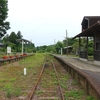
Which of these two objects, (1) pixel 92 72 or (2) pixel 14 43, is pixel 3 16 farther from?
(2) pixel 14 43

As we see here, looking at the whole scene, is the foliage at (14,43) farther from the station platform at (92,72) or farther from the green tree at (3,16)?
the station platform at (92,72)

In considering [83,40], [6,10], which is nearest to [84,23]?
[6,10]

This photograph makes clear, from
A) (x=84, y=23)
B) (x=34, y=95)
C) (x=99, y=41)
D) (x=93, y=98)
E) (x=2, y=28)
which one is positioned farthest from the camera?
(x=2, y=28)

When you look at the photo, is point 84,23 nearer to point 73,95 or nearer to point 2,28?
point 2,28

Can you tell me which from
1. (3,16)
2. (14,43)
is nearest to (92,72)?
(3,16)

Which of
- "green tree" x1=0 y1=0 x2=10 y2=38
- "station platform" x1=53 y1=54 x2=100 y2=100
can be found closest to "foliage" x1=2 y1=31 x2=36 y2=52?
"green tree" x1=0 y1=0 x2=10 y2=38

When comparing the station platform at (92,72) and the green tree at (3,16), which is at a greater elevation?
the green tree at (3,16)

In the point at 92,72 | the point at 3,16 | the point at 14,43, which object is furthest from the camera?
the point at 14,43

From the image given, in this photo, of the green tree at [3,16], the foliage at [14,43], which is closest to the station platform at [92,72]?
the green tree at [3,16]


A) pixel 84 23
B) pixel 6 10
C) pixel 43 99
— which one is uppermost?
pixel 6 10

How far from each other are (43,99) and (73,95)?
1145 mm

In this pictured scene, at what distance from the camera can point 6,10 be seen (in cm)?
3619

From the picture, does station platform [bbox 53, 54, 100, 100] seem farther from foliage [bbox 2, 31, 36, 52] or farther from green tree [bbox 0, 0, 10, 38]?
foliage [bbox 2, 31, 36, 52]

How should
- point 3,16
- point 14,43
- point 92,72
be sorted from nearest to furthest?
1. point 92,72
2. point 3,16
3. point 14,43
